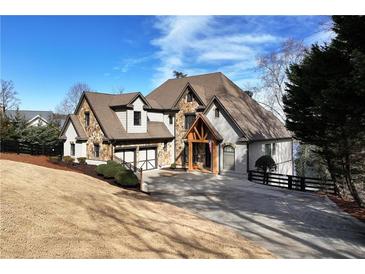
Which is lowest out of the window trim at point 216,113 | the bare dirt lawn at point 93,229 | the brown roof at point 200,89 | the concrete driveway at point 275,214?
the concrete driveway at point 275,214

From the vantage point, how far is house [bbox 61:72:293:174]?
22328 mm

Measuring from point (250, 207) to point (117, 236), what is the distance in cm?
764

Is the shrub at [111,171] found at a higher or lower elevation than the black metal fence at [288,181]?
higher

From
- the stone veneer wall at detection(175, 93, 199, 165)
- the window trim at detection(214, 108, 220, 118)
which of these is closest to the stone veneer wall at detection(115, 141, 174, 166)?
the stone veneer wall at detection(175, 93, 199, 165)

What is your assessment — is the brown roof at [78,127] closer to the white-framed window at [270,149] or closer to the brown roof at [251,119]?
the brown roof at [251,119]

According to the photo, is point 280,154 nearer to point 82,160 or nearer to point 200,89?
point 200,89

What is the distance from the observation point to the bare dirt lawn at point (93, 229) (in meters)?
6.64

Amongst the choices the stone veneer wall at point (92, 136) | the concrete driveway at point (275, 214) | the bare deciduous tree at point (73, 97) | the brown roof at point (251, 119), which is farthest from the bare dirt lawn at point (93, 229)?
the bare deciduous tree at point (73, 97)

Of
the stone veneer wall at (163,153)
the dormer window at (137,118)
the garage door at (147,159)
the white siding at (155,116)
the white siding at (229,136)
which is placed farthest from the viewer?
the white siding at (155,116)

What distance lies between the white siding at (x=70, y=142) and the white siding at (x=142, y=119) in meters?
4.17

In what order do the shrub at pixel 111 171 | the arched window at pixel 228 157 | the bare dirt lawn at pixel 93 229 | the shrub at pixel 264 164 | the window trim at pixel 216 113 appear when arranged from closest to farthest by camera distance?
the bare dirt lawn at pixel 93 229
the shrub at pixel 111 171
the shrub at pixel 264 164
the arched window at pixel 228 157
the window trim at pixel 216 113

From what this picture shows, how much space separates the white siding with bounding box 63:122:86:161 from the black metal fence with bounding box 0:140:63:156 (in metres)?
4.38

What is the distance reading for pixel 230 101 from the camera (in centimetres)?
2484

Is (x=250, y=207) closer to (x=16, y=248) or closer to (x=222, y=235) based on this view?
(x=222, y=235)
